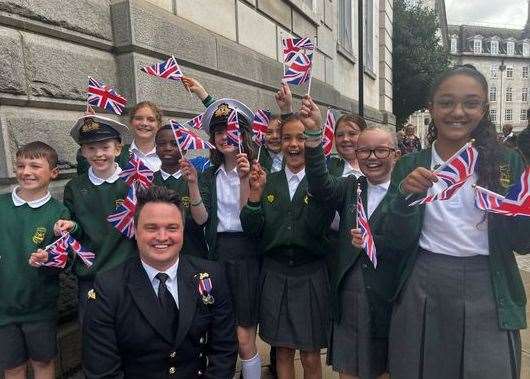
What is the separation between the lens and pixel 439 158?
6.76 feet

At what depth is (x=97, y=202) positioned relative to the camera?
2.76m

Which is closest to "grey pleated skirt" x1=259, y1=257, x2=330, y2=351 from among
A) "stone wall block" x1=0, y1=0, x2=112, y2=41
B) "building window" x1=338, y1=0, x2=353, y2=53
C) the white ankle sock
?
the white ankle sock

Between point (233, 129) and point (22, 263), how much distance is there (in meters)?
1.45

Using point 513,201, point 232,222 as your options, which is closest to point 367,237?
point 513,201

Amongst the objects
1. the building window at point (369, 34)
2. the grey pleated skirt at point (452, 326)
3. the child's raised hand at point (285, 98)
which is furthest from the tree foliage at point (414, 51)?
the grey pleated skirt at point (452, 326)

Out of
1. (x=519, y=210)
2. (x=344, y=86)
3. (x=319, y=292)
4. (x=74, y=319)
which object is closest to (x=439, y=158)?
(x=519, y=210)

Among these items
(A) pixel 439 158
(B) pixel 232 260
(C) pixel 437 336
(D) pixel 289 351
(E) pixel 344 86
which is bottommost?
(D) pixel 289 351

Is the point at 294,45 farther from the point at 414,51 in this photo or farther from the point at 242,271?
the point at 414,51

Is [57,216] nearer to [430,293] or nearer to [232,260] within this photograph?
[232,260]

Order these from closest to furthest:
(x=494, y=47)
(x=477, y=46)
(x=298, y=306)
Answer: (x=298, y=306), (x=477, y=46), (x=494, y=47)

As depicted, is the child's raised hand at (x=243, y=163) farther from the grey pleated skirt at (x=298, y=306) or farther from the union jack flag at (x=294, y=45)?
the union jack flag at (x=294, y=45)

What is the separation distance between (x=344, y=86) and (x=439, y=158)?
1058cm

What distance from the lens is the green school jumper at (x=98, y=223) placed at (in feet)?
8.96

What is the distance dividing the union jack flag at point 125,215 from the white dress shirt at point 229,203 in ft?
1.86
